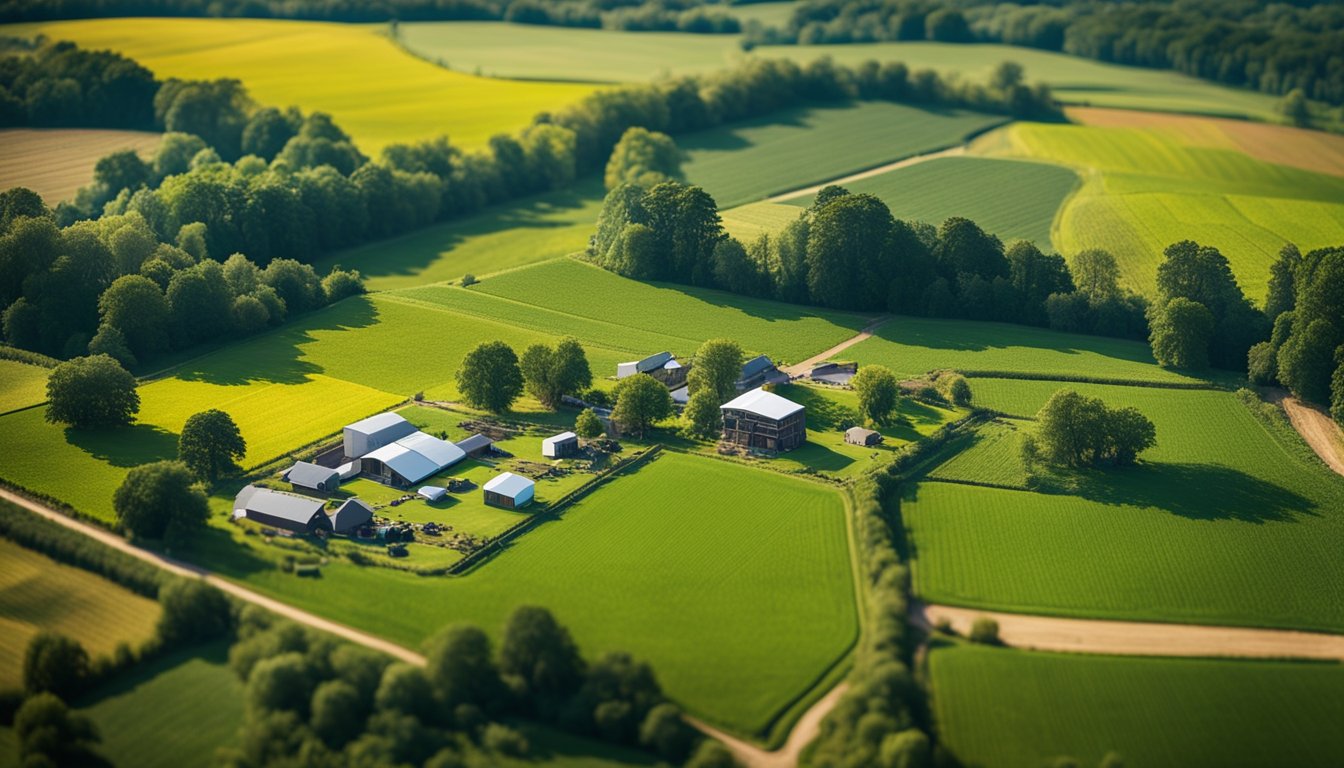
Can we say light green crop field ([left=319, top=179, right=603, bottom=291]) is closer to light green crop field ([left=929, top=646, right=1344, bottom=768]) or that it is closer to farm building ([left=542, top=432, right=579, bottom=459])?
farm building ([left=542, top=432, right=579, bottom=459])

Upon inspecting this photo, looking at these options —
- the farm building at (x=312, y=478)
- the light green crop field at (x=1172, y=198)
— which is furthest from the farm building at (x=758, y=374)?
the light green crop field at (x=1172, y=198)

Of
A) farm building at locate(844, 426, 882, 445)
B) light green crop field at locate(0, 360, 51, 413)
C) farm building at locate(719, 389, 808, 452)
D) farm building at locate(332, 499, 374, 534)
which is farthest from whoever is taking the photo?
light green crop field at locate(0, 360, 51, 413)

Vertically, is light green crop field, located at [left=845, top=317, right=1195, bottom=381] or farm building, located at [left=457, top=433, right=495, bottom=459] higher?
light green crop field, located at [left=845, top=317, right=1195, bottom=381]

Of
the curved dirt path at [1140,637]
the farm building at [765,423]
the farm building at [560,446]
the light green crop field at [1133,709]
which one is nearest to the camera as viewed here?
the light green crop field at [1133,709]

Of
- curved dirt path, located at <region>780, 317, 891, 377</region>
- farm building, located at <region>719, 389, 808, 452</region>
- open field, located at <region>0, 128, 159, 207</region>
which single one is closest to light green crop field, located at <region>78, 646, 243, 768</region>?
farm building, located at <region>719, 389, 808, 452</region>

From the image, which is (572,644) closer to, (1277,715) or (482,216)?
(1277,715)

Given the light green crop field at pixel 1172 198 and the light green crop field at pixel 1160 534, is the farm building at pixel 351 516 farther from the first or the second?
the light green crop field at pixel 1172 198

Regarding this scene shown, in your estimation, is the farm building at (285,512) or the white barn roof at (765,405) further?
the white barn roof at (765,405)
